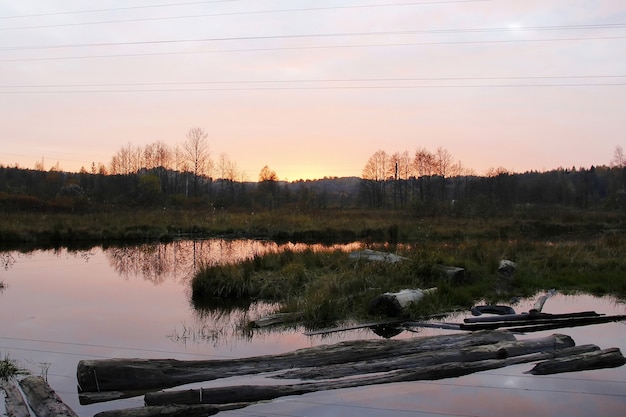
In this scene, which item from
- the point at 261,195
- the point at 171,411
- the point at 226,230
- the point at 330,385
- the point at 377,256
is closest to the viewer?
the point at 171,411

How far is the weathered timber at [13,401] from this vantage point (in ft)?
17.5

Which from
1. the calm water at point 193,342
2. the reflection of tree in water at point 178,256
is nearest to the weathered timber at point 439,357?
the calm water at point 193,342

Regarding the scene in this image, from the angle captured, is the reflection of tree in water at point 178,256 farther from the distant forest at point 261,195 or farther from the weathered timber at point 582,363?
the distant forest at point 261,195

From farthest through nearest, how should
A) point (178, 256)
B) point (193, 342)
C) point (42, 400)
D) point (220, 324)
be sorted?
point (178, 256)
point (220, 324)
point (193, 342)
point (42, 400)

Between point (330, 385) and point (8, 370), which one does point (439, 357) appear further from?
point (8, 370)

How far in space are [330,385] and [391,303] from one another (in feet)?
13.9

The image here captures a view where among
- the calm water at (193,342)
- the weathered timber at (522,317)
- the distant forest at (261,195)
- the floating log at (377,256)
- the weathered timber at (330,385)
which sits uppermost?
the distant forest at (261,195)

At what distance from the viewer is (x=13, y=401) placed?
18.6 feet

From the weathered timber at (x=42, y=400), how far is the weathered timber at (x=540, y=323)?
6668mm

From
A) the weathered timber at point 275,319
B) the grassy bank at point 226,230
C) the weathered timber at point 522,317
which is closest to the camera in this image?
the weathered timber at point 522,317

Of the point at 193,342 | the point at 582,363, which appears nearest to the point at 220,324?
the point at 193,342

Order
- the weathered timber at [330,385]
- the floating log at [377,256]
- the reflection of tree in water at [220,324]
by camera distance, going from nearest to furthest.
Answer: the weathered timber at [330,385], the reflection of tree in water at [220,324], the floating log at [377,256]

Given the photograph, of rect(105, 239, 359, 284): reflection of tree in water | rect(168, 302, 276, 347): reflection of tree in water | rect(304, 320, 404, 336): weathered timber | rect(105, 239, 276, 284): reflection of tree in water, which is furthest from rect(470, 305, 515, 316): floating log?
rect(105, 239, 276, 284): reflection of tree in water

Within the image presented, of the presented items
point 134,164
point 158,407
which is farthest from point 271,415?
point 134,164
